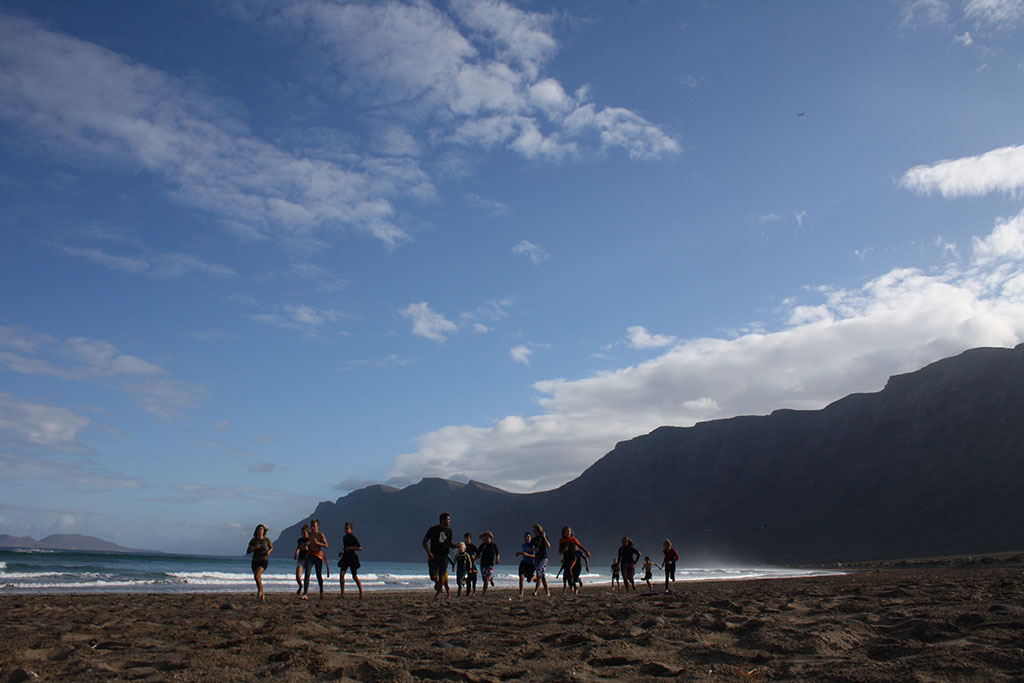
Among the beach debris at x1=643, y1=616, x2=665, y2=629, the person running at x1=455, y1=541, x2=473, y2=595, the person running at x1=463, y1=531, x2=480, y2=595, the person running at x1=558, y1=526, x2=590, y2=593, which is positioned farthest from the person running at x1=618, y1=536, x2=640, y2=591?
the beach debris at x1=643, y1=616, x2=665, y2=629

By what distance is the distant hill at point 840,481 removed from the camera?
285 feet

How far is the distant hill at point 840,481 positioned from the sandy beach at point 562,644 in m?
75.4

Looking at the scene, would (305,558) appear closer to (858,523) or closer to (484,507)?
(858,523)

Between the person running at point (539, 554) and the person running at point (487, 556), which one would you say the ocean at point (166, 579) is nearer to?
the person running at point (487, 556)

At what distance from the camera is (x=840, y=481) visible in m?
115

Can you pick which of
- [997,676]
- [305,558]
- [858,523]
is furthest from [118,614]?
[858,523]

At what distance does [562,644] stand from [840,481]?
407ft

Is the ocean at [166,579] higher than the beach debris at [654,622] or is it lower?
lower

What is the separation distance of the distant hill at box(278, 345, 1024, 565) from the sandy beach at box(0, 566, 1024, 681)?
7542cm

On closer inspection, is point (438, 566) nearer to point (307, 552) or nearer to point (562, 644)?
point (307, 552)

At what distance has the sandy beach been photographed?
17.5 ft

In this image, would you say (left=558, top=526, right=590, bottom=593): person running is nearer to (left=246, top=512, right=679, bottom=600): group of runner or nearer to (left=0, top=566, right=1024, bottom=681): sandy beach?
(left=246, top=512, right=679, bottom=600): group of runner

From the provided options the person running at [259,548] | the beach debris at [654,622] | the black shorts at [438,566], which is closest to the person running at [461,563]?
the black shorts at [438,566]

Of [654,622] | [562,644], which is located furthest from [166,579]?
[562,644]
